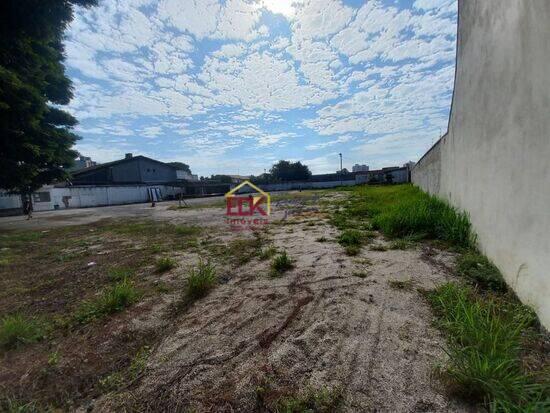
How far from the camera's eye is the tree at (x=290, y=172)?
4988 centimetres

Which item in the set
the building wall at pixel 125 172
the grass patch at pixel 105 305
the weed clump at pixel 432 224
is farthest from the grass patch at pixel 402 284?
the building wall at pixel 125 172

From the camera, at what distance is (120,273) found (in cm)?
376

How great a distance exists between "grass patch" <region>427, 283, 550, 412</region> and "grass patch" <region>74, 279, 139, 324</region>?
3.00 m

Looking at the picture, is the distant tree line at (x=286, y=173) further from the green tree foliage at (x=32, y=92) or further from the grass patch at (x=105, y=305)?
the grass patch at (x=105, y=305)

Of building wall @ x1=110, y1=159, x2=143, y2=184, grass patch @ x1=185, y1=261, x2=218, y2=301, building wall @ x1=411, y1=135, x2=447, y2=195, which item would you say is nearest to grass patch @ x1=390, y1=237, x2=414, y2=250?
grass patch @ x1=185, y1=261, x2=218, y2=301

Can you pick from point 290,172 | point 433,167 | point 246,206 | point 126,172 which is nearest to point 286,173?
point 290,172

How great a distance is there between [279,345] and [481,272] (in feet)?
8.29

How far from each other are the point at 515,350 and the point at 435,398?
681 mm

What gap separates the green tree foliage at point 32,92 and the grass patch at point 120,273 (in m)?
6.65

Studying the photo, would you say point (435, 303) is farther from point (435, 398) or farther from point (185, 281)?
point (185, 281)

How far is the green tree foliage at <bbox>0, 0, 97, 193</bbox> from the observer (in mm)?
6230

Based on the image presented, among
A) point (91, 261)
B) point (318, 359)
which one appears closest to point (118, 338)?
point (318, 359)

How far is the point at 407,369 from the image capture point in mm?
1603

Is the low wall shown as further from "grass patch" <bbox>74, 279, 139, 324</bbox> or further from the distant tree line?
"grass patch" <bbox>74, 279, 139, 324</bbox>
